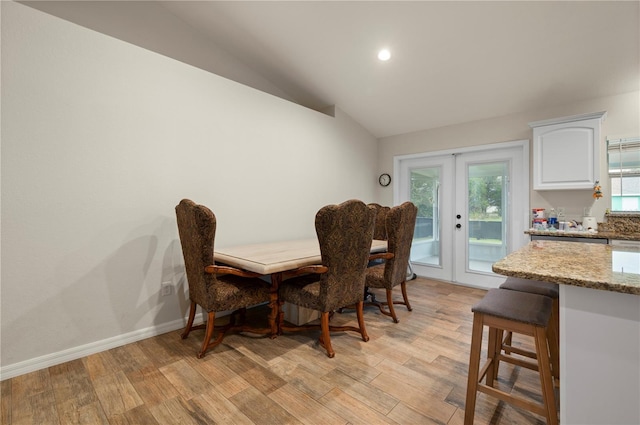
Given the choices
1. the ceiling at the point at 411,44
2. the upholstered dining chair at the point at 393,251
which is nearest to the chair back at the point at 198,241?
the upholstered dining chair at the point at 393,251

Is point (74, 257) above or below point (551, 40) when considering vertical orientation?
below

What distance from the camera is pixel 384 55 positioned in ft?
10.2

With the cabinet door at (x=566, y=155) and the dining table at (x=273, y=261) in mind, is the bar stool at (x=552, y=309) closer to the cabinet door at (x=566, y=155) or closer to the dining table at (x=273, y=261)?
the dining table at (x=273, y=261)

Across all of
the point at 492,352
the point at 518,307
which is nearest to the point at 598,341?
the point at 518,307

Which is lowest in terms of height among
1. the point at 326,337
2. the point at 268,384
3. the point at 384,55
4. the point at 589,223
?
the point at 268,384

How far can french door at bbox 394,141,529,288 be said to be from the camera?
12.3ft

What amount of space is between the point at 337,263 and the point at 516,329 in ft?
3.68

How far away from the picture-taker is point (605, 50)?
263 centimetres

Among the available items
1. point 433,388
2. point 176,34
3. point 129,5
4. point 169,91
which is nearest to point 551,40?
point 433,388

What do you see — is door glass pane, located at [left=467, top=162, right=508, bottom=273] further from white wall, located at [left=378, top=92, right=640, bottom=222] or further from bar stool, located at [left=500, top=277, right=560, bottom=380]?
bar stool, located at [left=500, top=277, right=560, bottom=380]

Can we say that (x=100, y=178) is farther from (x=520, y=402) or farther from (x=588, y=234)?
(x=588, y=234)

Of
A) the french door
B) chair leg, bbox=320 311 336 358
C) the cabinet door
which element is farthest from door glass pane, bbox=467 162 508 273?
chair leg, bbox=320 311 336 358

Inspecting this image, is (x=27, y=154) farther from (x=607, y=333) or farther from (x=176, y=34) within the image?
(x=607, y=333)

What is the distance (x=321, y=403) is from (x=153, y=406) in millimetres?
944
